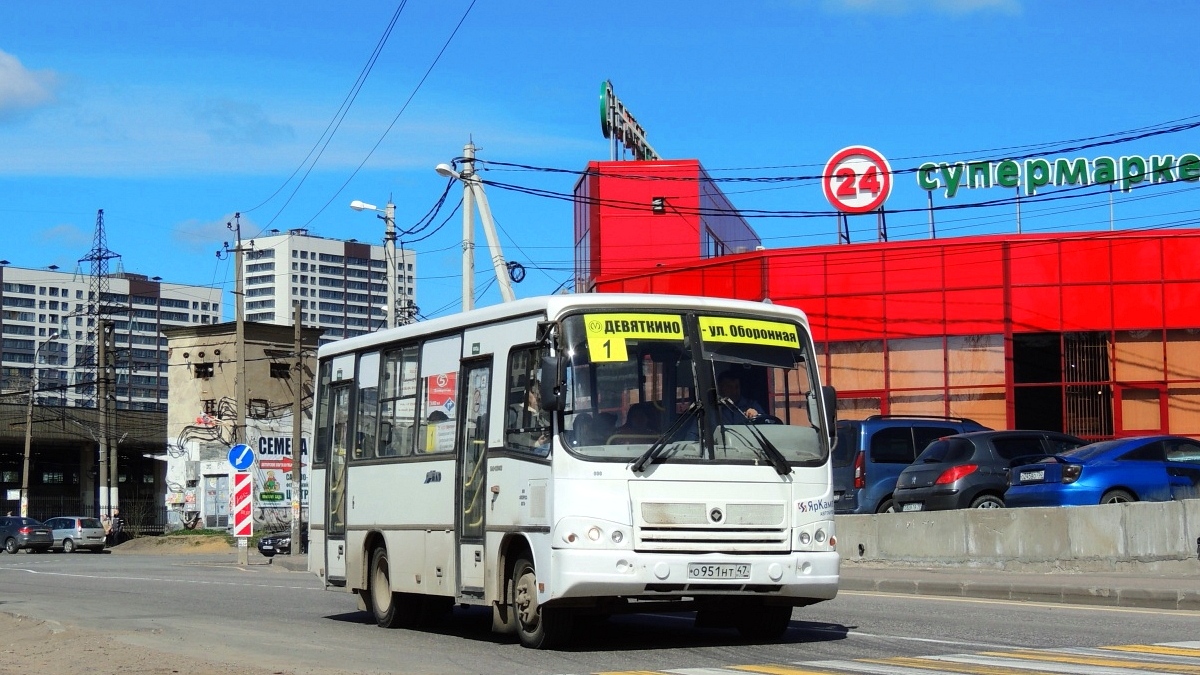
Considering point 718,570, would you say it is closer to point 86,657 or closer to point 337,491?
point 86,657

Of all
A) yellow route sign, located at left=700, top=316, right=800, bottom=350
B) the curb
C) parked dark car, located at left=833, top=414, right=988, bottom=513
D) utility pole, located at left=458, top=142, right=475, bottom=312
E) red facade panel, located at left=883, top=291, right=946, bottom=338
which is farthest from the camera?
red facade panel, located at left=883, top=291, right=946, bottom=338

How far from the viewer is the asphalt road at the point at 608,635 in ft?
35.9

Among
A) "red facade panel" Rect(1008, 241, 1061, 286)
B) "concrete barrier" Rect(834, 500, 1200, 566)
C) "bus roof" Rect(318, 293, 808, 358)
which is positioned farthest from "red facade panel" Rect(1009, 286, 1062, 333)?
"bus roof" Rect(318, 293, 808, 358)

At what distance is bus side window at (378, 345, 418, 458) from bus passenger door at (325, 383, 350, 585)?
1.04 meters

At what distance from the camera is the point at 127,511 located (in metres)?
85.6

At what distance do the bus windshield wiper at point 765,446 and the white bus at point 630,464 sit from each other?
0.01 metres

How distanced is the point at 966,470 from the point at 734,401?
1150 centimetres

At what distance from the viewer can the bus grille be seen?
11281 millimetres

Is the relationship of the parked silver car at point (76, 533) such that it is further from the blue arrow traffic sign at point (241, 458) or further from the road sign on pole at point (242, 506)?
the road sign on pole at point (242, 506)

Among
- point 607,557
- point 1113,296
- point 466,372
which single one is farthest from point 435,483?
point 1113,296

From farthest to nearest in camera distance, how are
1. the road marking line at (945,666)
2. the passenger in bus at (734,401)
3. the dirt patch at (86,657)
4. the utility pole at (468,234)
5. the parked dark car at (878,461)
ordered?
the utility pole at (468,234)
the parked dark car at (878,461)
the passenger in bus at (734,401)
the dirt patch at (86,657)
the road marking line at (945,666)

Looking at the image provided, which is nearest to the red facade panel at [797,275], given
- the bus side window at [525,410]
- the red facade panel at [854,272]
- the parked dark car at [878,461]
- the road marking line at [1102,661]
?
the red facade panel at [854,272]

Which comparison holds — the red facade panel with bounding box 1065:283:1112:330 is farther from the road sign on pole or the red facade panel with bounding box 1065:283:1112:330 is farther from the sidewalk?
the road sign on pole

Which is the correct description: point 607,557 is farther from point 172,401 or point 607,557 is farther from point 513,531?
point 172,401
